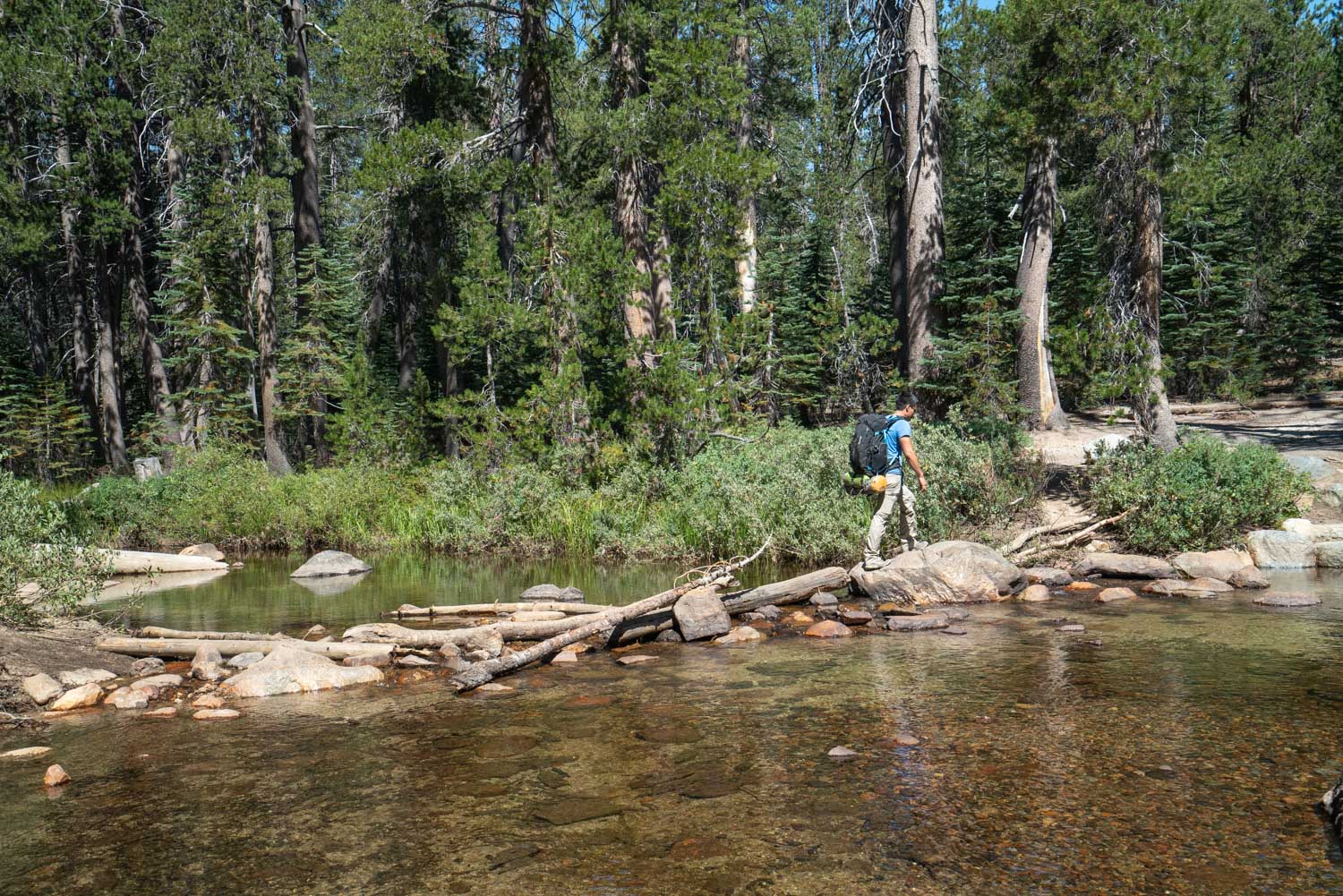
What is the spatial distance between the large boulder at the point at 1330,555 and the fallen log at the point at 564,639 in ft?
28.3

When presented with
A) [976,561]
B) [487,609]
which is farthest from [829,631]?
[487,609]

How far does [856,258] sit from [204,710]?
3560 centimetres

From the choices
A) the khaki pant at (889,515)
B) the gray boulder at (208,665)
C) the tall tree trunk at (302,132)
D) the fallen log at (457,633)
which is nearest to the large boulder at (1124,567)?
the khaki pant at (889,515)

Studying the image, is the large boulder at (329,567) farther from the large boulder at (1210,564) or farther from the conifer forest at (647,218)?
the large boulder at (1210,564)

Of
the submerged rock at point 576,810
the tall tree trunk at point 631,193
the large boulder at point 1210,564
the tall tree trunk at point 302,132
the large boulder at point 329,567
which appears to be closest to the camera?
the submerged rock at point 576,810

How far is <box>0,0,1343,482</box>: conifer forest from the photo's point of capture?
16.6m

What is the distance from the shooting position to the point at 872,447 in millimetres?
11984

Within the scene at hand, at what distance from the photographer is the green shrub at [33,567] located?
948cm

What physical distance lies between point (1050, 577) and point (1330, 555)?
4156 mm

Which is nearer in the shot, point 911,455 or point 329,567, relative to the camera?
point 911,455

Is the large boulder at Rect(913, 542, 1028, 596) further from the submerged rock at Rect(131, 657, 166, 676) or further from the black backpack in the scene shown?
the submerged rock at Rect(131, 657, 166, 676)

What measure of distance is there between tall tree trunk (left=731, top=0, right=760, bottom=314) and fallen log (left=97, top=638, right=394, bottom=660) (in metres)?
12.9

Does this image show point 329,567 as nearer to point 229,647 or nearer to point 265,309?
point 229,647

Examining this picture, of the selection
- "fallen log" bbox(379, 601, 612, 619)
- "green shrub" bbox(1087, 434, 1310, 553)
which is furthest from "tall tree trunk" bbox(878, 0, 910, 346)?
"fallen log" bbox(379, 601, 612, 619)
